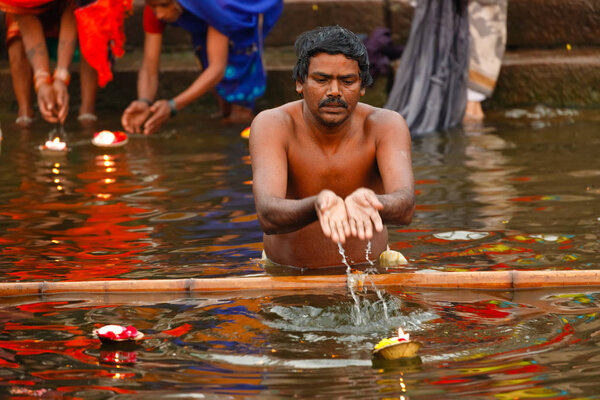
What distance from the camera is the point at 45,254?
4.95m

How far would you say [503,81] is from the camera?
958 centimetres

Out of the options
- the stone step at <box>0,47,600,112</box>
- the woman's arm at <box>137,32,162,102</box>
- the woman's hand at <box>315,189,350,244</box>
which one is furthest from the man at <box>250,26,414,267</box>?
the stone step at <box>0,47,600,112</box>

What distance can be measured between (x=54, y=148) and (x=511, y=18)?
14.2 ft

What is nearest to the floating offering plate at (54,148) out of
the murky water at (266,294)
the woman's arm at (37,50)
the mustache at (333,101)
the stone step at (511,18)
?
the murky water at (266,294)

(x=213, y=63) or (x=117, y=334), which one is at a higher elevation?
(x=213, y=63)

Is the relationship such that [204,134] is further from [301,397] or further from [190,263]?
[301,397]

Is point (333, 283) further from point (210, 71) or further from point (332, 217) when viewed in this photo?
point (210, 71)

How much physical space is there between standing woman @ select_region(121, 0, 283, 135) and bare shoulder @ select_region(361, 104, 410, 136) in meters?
3.46

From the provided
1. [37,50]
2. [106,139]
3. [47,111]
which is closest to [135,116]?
[106,139]

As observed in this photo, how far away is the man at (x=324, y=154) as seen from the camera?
3.96m

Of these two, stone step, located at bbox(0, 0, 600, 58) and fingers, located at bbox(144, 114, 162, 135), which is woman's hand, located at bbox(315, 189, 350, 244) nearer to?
fingers, located at bbox(144, 114, 162, 135)

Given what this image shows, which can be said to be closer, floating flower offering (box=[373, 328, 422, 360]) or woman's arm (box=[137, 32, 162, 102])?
floating flower offering (box=[373, 328, 422, 360])

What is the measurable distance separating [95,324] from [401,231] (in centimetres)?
195

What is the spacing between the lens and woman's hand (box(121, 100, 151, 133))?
7414mm
